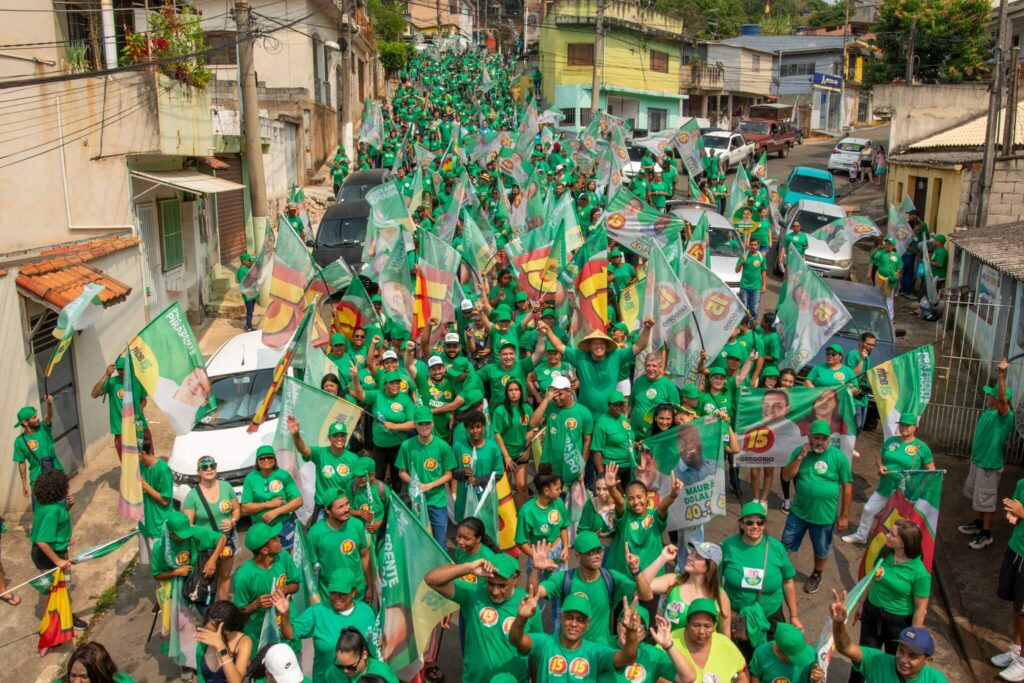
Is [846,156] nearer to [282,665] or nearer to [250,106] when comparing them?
[250,106]

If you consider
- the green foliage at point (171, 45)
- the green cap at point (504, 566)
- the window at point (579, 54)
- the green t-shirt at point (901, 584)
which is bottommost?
the green t-shirt at point (901, 584)

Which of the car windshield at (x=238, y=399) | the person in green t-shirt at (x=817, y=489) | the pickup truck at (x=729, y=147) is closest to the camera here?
the person in green t-shirt at (x=817, y=489)

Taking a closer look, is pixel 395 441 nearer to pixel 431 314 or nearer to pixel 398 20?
pixel 431 314

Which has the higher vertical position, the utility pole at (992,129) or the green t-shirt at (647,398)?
the utility pole at (992,129)

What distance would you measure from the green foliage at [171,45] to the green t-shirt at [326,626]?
10673 mm

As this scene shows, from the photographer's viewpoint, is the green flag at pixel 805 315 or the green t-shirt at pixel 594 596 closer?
the green t-shirt at pixel 594 596

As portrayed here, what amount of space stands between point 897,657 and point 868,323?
8219 mm

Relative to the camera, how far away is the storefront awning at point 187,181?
48.0ft

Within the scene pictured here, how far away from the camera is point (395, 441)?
878 centimetres

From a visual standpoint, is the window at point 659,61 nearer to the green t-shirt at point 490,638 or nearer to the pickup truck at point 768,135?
the pickup truck at point 768,135

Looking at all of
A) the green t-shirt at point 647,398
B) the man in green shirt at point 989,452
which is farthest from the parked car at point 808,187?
the green t-shirt at point 647,398

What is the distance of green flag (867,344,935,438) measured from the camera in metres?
9.00

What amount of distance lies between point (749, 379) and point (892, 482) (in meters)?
2.67

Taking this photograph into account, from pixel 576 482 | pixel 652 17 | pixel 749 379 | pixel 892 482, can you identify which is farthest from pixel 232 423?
pixel 652 17
